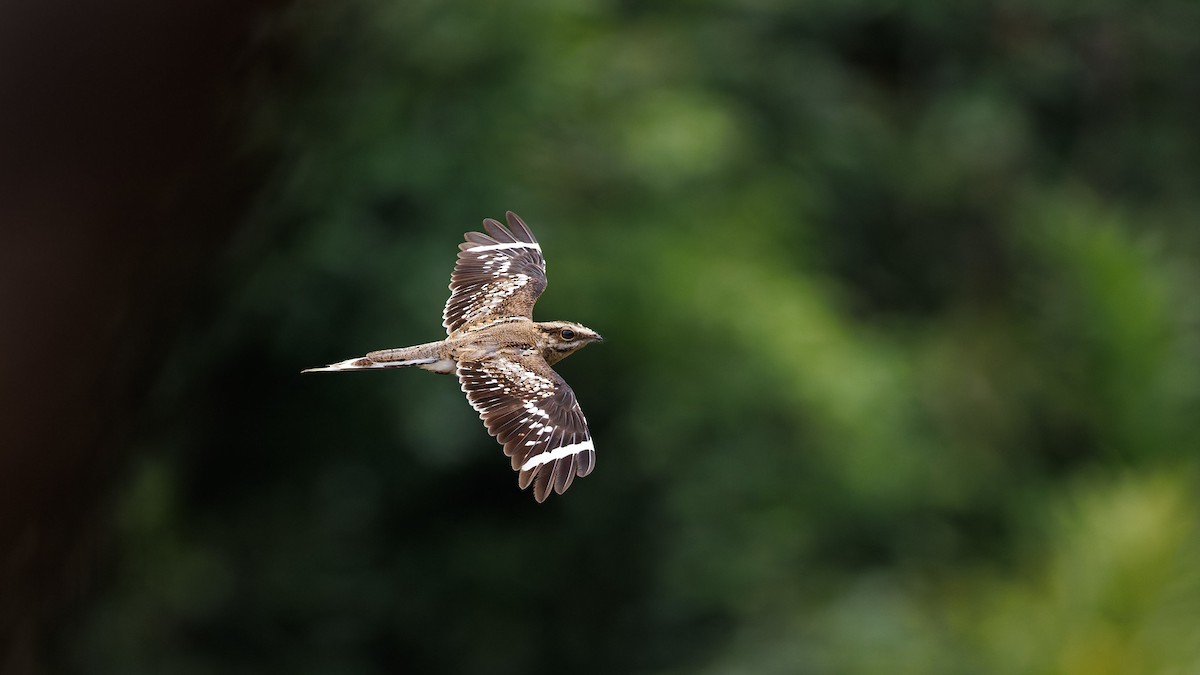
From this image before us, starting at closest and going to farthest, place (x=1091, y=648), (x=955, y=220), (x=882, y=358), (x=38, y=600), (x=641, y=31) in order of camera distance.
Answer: (x=38, y=600), (x=1091, y=648), (x=882, y=358), (x=641, y=31), (x=955, y=220)

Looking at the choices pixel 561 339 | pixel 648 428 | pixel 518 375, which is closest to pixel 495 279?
pixel 561 339

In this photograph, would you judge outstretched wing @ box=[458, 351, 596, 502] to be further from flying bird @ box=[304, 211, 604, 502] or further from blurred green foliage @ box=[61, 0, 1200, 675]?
blurred green foliage @ box=[61, 0, 1200, 675]

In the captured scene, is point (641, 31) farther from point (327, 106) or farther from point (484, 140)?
point (327, 106)

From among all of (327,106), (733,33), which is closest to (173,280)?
(327,106)

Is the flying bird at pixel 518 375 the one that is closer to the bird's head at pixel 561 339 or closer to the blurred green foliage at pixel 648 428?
the bird's head at pixel 561 339

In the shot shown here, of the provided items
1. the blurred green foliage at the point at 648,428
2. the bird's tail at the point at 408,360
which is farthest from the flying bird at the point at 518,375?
the blurred green foliage at the point at 648,428

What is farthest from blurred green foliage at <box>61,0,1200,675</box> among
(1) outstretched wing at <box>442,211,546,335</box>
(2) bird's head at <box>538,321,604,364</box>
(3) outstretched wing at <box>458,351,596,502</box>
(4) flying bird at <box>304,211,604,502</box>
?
(3) outstretched wing at <box>458,351,596,502</box>

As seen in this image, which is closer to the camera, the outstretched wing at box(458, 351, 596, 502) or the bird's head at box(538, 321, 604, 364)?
the outstretched wing at box(458, 351, 596, 502)
